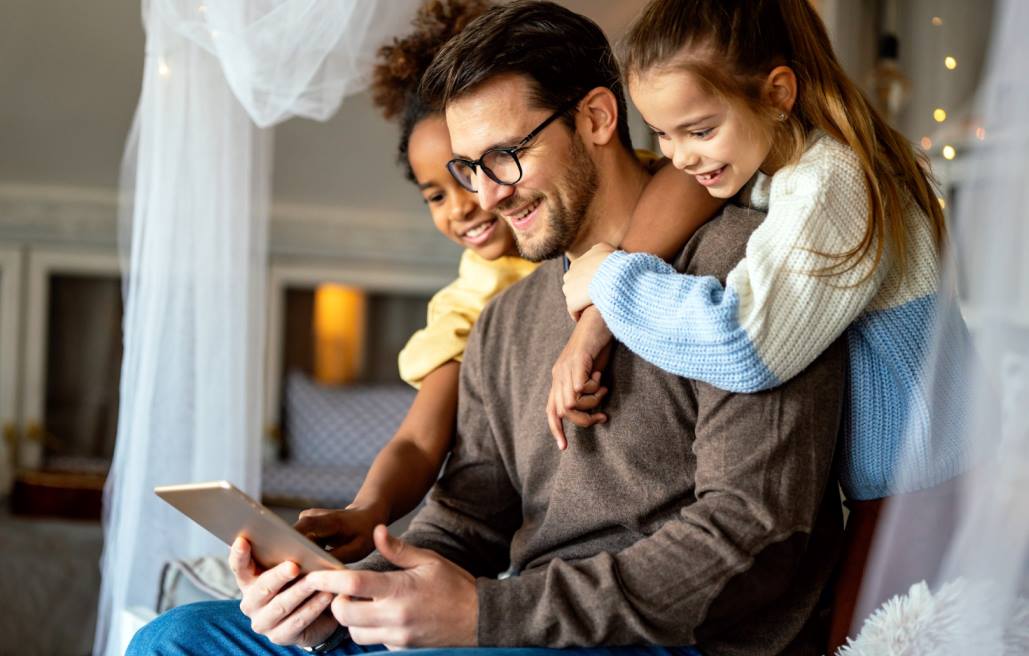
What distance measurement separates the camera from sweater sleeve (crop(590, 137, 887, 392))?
3.76 ft

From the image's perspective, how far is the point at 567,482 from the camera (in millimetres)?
1372

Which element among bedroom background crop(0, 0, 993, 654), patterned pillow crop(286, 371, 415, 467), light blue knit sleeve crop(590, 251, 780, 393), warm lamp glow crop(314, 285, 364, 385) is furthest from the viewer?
warm lamp glow crop(314, 285, 364, 385)

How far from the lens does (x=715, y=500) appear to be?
3.84 ft

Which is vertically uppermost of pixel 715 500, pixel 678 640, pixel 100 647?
pixel 715 500

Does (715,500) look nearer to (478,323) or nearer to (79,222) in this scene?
(478,323)

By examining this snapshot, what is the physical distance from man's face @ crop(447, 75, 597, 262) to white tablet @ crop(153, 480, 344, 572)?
0.49 metres

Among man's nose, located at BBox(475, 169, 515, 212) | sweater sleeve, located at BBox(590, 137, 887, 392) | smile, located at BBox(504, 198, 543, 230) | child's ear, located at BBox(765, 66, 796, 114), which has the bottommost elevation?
sweater sleeve, located at BBox(590, 137, 887, 392)

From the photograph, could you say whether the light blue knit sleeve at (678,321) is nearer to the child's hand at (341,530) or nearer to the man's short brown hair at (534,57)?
the man's short brown hair at (534,57)

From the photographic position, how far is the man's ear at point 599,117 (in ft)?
4.95

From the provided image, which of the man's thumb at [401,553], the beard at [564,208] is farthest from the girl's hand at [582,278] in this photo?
the man's thumb at [401,553]

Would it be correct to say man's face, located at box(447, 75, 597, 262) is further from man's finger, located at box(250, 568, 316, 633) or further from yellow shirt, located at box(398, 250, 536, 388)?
man's finger, located at box(250, 568, 316, 633)

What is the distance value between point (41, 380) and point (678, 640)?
4.51 metres

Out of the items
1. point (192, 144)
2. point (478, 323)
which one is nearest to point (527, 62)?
point (478, 323)

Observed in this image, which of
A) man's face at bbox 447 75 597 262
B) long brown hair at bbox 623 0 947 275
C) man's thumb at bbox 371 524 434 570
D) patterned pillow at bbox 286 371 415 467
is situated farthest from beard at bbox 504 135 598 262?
patterned pillow at bbox 286 371 415 467
